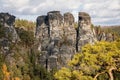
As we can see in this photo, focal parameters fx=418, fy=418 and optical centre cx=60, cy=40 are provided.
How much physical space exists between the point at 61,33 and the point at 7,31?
27311 mm

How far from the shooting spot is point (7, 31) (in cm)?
13700

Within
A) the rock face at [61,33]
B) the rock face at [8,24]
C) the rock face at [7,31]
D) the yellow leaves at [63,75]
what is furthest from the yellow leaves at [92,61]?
the rock face at [61,33]

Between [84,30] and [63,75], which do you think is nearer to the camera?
[63,75]

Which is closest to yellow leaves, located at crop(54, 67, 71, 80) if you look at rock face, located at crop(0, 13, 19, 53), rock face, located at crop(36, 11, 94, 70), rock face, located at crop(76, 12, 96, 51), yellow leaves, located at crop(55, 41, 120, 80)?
yellow leaves, located at crop(55, 41, 120, 80)

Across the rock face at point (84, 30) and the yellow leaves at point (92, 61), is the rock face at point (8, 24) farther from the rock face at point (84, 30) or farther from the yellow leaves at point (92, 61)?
the yellow leaves at point (92, 61)

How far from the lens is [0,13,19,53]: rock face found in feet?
429

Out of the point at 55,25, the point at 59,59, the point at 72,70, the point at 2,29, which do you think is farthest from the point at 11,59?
the point at 72,70

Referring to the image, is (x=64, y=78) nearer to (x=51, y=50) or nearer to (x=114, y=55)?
(x=114, y=55)

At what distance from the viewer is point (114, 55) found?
22266mm

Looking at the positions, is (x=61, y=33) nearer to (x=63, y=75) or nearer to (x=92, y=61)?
(x=63, y=75)

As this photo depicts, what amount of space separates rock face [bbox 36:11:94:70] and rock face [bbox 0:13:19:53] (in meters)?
17.0

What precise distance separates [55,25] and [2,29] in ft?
93.2

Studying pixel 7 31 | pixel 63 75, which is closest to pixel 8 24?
pixel 7 31

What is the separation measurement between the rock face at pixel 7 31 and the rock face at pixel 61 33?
16955mm
